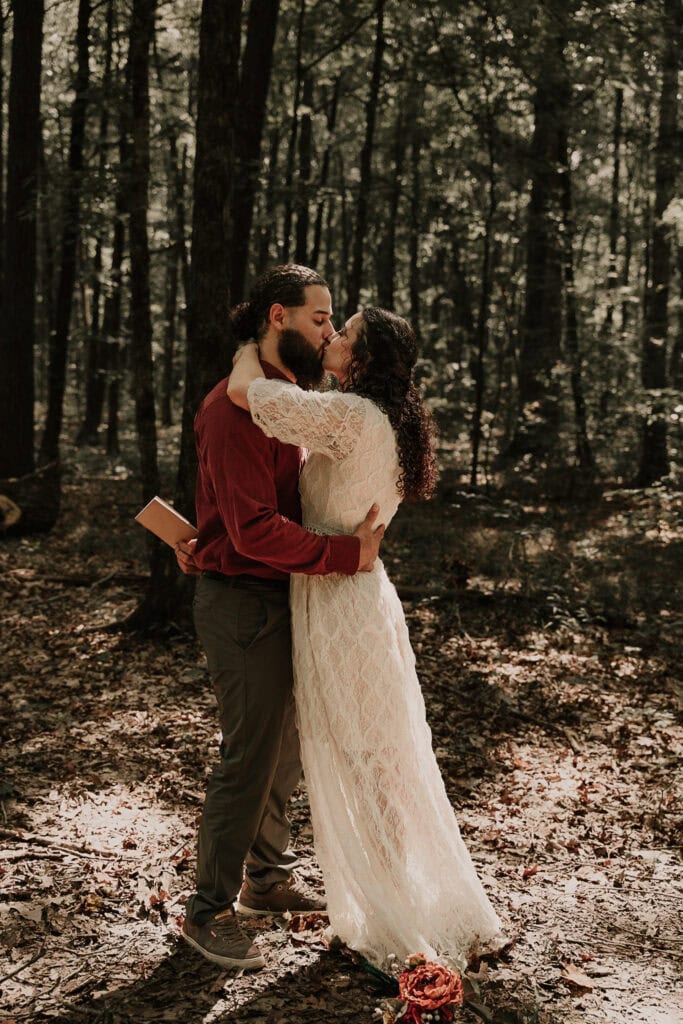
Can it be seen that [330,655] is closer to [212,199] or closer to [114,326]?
[212,199]

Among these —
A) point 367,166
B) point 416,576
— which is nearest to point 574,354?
point 367,166

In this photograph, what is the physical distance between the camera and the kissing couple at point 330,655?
3.23 meters

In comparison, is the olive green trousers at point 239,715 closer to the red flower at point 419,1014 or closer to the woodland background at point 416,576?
the woodland background at point 416,576

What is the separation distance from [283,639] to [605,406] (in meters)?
13.4

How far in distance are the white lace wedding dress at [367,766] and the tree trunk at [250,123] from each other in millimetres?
6208

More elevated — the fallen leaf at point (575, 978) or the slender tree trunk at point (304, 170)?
the slender tree trunk at point (304, 170)

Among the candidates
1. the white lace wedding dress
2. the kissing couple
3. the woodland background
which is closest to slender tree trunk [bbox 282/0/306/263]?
the woodland background

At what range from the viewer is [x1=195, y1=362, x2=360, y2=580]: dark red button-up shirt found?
10.1 feet

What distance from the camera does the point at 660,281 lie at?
1464 centimetres

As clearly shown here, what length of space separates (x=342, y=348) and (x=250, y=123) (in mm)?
7255

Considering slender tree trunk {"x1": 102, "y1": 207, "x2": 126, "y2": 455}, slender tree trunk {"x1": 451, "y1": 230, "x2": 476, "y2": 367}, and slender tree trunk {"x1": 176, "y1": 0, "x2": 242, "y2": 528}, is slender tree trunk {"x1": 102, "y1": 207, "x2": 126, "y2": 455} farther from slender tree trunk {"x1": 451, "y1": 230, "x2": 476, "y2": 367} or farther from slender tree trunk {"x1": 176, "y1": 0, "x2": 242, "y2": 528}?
slender tree trunk {"x1": 176, "y1": 0, "x2": 242, "y2": 528}

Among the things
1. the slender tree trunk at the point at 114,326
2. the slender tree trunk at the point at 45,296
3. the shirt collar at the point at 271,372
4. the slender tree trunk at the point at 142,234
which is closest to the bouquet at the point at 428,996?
the shirt collar at the point at 271,372

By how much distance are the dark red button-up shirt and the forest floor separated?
1544mm

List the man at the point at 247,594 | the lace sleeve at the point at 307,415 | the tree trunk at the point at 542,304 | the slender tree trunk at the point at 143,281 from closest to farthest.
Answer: the lace sleeve at the point at 307,415
the man at the point at 247,594
the slender tree trunk at the point at 143,281
the tree trunk at the point at 542,304
